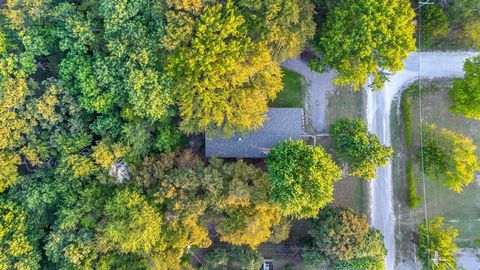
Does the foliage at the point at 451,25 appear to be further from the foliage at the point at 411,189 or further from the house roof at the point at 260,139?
the house roof at the point at 260,139

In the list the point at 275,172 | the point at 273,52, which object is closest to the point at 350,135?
the point at 275,172

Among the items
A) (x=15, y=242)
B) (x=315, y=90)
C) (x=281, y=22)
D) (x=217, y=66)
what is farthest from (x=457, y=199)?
(x=15, y=242)

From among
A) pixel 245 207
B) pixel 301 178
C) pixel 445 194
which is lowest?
pixel 245 207

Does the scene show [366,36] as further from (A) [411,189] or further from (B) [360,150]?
(A) [411,189]

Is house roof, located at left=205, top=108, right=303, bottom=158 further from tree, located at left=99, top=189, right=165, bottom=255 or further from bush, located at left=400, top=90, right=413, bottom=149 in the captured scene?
bush, located at left=400, top=90, right=413, bottom=149

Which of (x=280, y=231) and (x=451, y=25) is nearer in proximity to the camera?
(x=280, y=231)

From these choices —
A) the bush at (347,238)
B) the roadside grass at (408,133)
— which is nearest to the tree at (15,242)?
the bush at (347,238)
